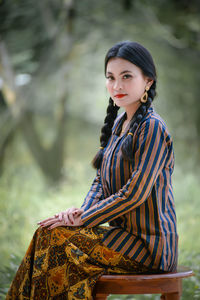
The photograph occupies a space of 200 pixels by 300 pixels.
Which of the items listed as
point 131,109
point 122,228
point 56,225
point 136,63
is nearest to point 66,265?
point 56,225

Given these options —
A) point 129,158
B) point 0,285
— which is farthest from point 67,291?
point 0,285

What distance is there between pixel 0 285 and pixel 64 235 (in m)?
1.52

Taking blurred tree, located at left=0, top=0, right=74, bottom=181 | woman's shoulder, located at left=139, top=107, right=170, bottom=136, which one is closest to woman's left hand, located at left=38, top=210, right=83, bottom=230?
woman's shoulder, located at left=139, top=107, right=170, bottom=136

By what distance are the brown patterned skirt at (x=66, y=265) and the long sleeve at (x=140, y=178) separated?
0.31ft

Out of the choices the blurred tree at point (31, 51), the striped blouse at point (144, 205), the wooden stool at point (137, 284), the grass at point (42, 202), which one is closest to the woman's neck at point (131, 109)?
the striped blouse at point (144, 205)

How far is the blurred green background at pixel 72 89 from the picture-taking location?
191 inches

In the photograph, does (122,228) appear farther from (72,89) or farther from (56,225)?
(72,89)

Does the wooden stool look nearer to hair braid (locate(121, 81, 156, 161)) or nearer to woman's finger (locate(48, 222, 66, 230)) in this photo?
woman's finger (locate(48, 222, 66, 230))

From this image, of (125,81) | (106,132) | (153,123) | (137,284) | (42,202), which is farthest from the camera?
(42,202)

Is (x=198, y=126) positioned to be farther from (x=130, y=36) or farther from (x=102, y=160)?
(x=102, y=160)

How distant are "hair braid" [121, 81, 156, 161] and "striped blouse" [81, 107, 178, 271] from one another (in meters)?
0.02

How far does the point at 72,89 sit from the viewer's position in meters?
5.64

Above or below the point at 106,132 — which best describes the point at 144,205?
below

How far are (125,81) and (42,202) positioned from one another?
3.56m
